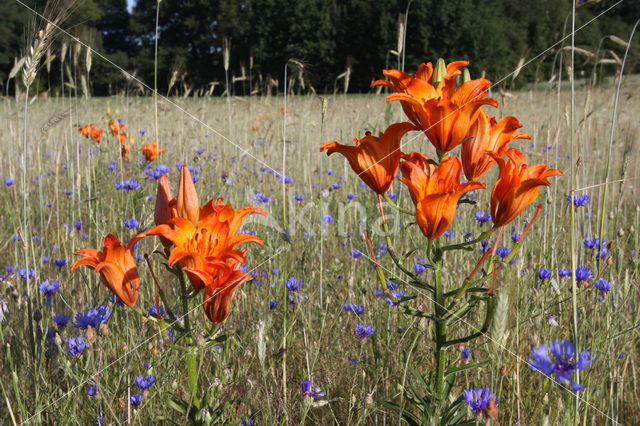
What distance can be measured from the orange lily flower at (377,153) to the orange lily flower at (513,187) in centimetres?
21

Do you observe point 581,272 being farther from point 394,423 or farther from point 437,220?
point 437,220

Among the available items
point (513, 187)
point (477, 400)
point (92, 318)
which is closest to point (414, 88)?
point (513, 187)

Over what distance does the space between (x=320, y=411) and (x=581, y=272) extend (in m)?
1.03

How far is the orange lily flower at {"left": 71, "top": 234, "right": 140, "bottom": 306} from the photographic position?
99 centimetres

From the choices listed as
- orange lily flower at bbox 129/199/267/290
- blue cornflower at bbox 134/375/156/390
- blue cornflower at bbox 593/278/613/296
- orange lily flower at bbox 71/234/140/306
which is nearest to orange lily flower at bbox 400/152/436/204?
orange lily flower at bbox 129/199/267/290

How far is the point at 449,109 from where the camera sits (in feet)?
3.48

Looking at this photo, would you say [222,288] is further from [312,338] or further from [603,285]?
[603,285]

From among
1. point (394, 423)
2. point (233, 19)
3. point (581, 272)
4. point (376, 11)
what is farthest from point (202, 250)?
point (233, 19)

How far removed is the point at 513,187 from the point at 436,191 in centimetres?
16

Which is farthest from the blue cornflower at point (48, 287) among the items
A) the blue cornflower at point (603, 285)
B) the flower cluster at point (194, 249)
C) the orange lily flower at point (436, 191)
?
the blue cornflower at point (603, 285)

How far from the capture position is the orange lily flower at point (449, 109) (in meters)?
1.05

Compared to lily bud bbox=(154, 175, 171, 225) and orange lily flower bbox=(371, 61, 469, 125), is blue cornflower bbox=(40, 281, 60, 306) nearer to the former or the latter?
lily bud bbox=(154, 175, 171, 225)

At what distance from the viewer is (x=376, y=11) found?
81.5 feet

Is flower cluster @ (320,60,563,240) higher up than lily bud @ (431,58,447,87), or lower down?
lower down
